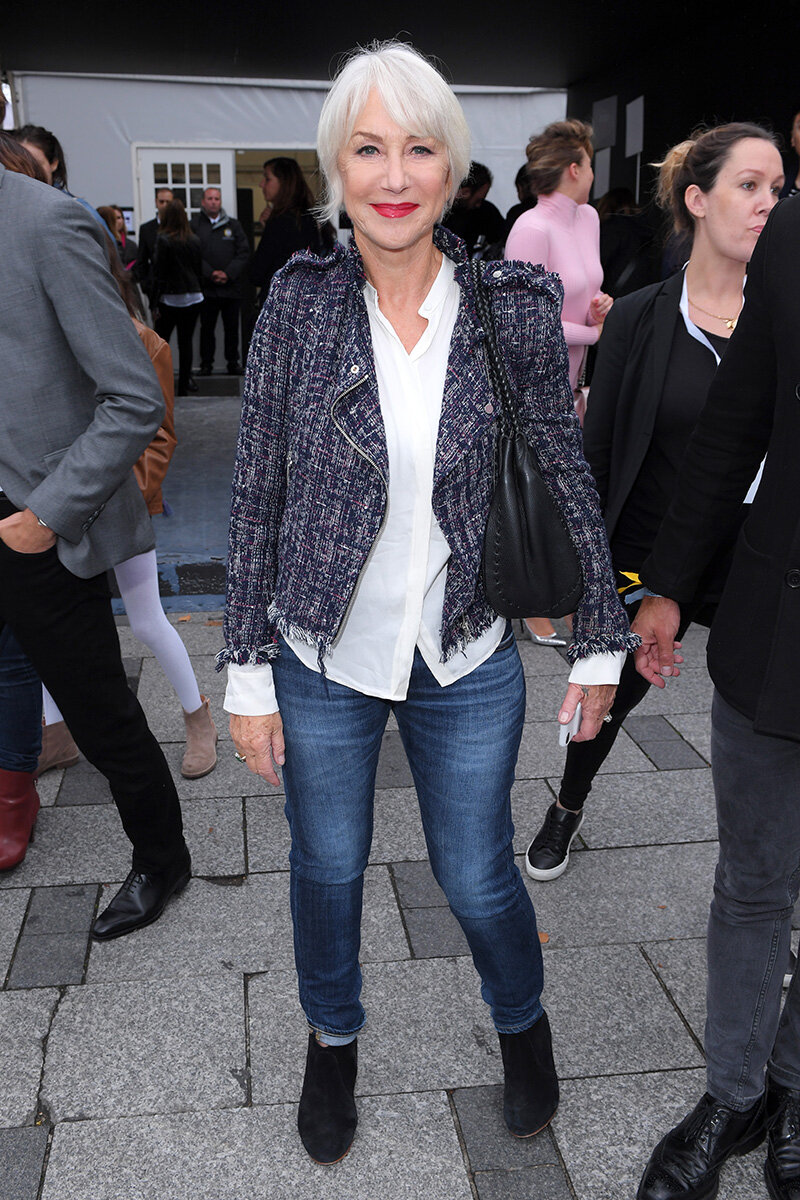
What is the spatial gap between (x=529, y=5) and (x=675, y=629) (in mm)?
8855

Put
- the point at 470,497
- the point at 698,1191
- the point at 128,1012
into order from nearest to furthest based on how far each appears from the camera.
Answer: the point at 470,497 < the point at 698,1191 < the point at 128,1012

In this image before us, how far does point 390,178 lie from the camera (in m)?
1.72

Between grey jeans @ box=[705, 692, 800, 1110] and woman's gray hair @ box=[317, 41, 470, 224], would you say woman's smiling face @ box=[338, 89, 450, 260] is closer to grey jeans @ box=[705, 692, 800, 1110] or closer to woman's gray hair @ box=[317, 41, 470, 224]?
woman's gray hair @ box=[317, 41, 470, 224]

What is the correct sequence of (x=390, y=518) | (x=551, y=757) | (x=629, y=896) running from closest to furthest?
(x=390, y=518), (x=629, y=896), (x=551, y=757)

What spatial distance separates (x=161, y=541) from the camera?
A: 6.55m

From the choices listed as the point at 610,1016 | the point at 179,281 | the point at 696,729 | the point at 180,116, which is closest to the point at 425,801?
the point at 610,1016

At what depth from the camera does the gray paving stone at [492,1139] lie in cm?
215

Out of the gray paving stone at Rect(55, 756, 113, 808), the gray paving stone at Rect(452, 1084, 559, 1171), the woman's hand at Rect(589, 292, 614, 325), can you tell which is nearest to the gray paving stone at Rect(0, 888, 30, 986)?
the gray paving stone at Rect(55, 756, 113, 808)

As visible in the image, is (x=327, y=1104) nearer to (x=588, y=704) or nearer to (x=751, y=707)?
(x=588, y=704)

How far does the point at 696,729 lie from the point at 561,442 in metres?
2.47

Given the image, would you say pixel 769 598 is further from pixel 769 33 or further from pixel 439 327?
pixel 769 33

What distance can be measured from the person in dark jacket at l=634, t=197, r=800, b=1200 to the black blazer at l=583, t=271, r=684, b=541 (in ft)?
2.02

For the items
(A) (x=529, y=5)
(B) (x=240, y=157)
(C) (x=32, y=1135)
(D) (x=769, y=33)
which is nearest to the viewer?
(C) (x=32, y=1135)

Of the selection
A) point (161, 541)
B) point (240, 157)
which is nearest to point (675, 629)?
point (161, 541)
